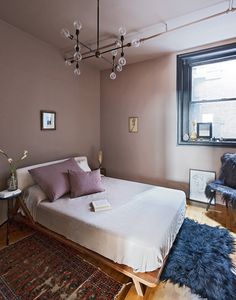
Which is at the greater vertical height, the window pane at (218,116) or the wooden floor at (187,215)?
the window pane at (218,116)

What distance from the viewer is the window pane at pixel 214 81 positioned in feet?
9.75

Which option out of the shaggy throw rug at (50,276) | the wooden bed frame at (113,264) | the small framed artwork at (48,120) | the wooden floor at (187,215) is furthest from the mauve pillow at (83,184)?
the small framed artwork at (48,120)

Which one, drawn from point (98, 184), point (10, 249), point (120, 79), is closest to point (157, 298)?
point (98, 184)

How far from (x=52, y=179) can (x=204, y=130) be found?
8.76 feet

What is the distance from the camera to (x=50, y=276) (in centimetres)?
164

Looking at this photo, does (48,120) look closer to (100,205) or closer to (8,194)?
(8,194)

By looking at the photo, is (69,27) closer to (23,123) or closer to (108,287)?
(23,123)

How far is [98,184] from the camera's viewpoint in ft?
8.38

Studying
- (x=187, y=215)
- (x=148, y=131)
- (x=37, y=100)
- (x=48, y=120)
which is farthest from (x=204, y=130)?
(x=37, y=100)

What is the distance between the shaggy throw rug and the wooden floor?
9 cm

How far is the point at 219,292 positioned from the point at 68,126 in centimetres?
312

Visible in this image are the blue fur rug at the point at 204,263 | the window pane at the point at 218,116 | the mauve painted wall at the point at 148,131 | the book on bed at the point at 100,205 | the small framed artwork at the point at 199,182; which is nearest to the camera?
the blue fur rug at the point at 204,263

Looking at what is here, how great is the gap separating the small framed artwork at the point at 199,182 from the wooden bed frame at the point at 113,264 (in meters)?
1.84

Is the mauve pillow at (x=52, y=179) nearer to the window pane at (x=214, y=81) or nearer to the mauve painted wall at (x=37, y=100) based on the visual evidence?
the mauve painted wall at (x=37, y=100)
